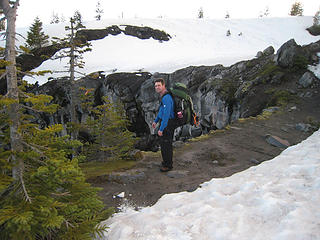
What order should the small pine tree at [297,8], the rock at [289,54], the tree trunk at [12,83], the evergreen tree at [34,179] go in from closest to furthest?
the evergreen tree at [34,179] → the tree trunk at [12,83] → the rock at [289,54] → the small pine tree at [297,8]

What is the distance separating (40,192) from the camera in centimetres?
234

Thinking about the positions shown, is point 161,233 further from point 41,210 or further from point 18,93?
point 18,93

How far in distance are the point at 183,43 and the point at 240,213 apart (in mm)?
44082

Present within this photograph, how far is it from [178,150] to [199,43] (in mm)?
40356

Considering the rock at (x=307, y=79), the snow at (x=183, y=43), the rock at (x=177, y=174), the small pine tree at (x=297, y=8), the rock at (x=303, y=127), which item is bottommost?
the rock at (x=177, y=174)

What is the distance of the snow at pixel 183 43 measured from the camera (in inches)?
1272

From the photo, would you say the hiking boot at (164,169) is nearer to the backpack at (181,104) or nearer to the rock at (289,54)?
the backpack at (181,104)

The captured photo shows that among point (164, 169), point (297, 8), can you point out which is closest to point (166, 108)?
point (164, 169)

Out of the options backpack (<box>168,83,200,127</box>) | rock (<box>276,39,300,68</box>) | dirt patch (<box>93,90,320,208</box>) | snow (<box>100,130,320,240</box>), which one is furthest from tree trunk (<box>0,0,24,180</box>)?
rock (<box>276,39,300,68</box>)

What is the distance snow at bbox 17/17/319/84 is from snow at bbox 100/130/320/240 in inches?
973

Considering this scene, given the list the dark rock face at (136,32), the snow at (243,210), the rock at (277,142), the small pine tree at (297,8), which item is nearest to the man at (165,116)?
the snow at (243,210)

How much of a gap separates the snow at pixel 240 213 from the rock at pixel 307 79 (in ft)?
36.7

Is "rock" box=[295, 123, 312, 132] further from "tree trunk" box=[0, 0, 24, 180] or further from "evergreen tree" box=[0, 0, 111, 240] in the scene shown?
"tree trunk" box=[0, 0, 24, 180]

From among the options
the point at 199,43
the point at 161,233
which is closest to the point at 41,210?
the point at 161,233
